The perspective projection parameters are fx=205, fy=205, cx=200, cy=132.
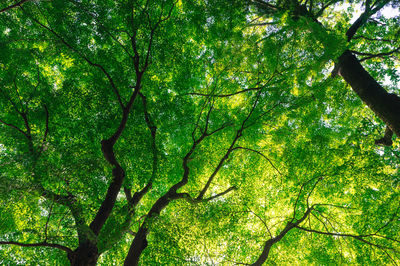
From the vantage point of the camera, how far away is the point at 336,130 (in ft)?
28.5

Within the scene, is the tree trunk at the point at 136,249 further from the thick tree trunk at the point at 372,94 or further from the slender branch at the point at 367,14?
the slender branch at the point at 367,14

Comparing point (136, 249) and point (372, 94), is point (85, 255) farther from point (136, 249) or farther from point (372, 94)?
point (372, 94)

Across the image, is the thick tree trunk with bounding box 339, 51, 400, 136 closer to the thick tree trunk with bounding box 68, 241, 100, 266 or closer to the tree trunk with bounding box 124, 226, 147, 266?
the tree trunk with bounding box 124, 226, 147, 266

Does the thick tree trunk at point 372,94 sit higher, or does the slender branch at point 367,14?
the slender branch at point 367,14

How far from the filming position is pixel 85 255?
4.72 m

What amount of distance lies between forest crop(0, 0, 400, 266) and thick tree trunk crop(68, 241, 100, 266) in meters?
0.03

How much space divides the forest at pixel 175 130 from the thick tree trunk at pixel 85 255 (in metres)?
0.03

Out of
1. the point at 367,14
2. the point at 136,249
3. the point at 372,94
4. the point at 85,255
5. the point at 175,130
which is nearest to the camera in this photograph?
the point at 85,255

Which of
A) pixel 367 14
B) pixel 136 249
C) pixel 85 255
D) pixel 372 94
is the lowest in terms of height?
pixel 85 255

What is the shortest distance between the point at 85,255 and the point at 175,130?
4746mm

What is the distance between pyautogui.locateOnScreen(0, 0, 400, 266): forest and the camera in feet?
17.1

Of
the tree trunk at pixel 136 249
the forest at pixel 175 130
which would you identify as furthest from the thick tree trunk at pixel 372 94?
the tree trunk at pixel 136 249

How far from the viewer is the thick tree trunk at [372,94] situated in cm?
487

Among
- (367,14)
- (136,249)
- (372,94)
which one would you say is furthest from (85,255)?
(367,14)
